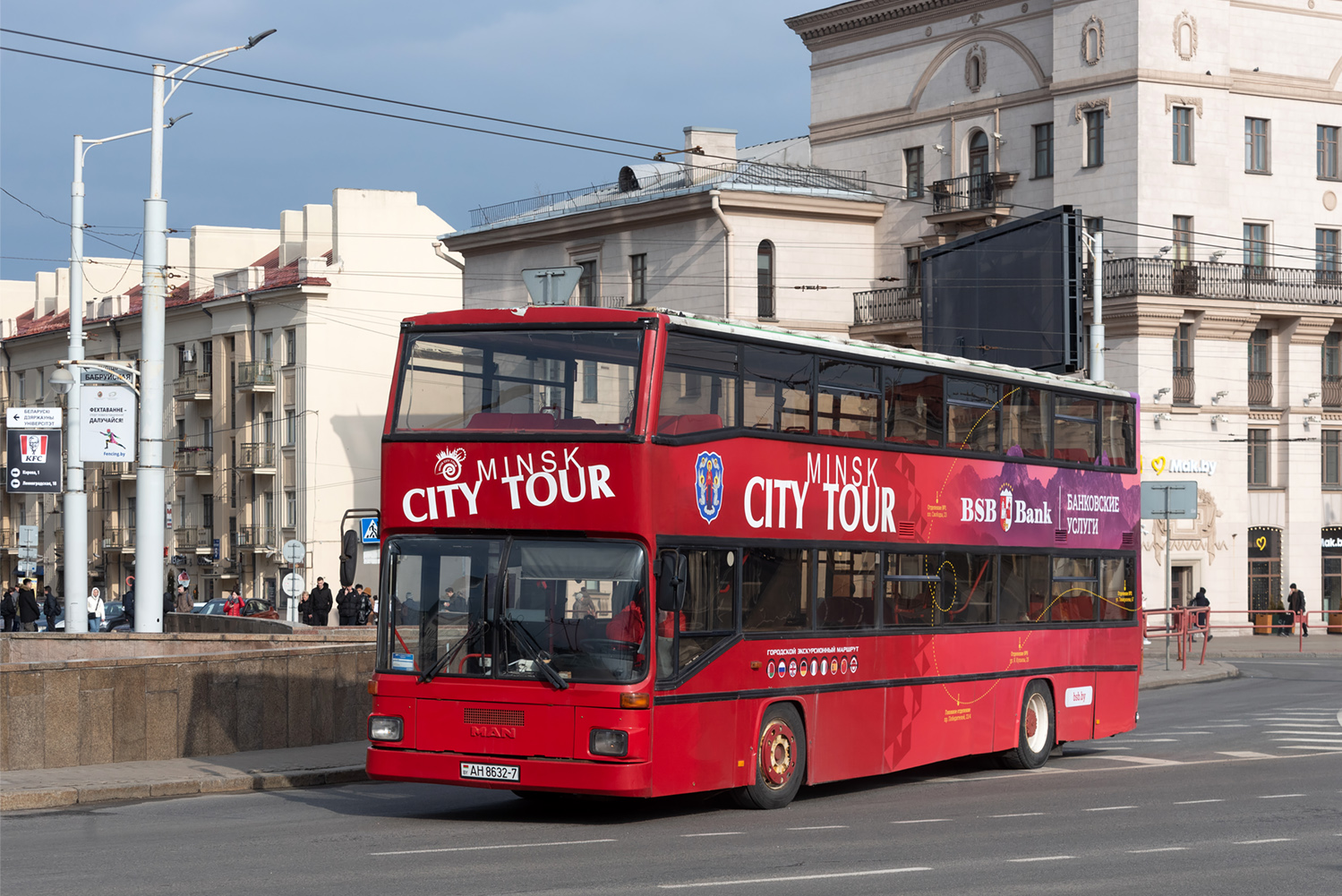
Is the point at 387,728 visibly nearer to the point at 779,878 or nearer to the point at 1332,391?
the point at 779,878

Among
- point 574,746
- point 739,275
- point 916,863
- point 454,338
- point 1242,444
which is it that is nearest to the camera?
point 916,863

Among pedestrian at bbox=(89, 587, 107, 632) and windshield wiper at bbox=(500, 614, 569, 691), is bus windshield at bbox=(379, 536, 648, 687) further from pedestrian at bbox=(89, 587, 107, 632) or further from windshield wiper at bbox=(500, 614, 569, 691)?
pedestrian at bbox=(89, 587, 107, 632)

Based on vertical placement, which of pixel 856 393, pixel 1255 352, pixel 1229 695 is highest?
pixel 1255 352

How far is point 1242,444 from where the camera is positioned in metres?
52.8

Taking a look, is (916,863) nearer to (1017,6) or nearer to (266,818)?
(266,818)

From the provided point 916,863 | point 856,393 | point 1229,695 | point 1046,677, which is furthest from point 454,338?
point 1229,695

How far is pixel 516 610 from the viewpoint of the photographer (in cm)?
1399

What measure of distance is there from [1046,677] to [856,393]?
4.85 m

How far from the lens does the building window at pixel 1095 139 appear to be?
5191 cm

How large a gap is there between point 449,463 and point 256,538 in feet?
195

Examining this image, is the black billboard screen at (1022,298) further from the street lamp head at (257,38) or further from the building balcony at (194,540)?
the building balcony at (194,540)

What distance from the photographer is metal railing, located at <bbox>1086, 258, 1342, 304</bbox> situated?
50.9m

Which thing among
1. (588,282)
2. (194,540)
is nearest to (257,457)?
(194,540)

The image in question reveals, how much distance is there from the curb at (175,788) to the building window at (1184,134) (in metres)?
39.7
